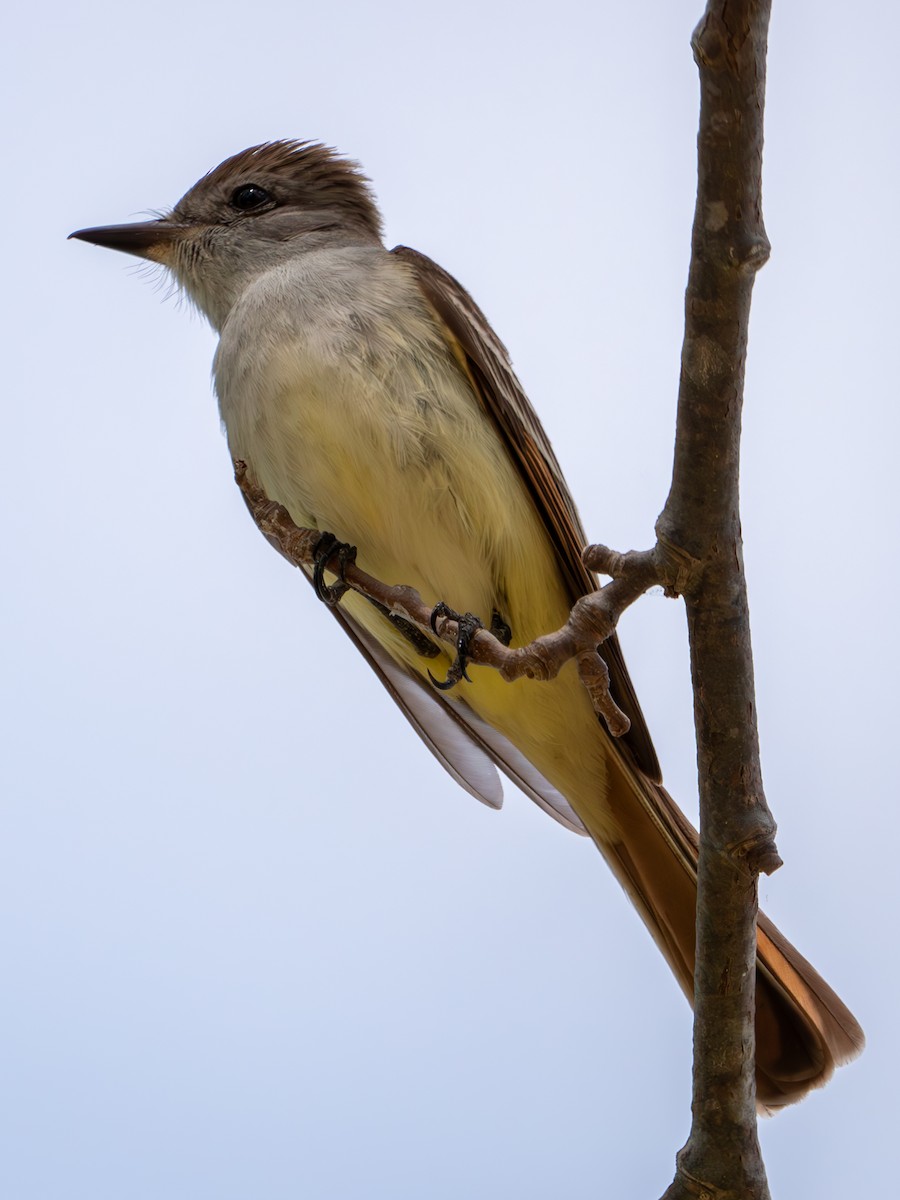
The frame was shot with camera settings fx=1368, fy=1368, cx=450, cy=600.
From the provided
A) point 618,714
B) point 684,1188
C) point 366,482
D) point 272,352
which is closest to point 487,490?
point 366,482

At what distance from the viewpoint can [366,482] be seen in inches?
116

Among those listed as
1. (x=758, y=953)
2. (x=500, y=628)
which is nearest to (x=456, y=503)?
(x=500, y=628)

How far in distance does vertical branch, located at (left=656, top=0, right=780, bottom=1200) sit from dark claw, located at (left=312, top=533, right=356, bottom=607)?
3.24ft

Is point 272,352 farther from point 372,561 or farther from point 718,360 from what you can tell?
point 718,360

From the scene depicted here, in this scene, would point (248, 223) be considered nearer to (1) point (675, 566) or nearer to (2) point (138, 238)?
(2) point (138, 238)

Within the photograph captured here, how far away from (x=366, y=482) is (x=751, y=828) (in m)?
1.17

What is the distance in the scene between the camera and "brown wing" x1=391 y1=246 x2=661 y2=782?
10.2 ft

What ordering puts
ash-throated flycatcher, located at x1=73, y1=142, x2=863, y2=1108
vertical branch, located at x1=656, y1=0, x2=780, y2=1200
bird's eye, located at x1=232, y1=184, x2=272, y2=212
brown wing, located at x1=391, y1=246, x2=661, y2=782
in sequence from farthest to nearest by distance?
1. bird's eye, located at x1=232, y1=184, x2=272, y2=212
2. brown wing, located at x1=391, y1=246, x2=661, y2=782
3. ash-throated flycatcher, located at x1=73, y1=142, x2=863, y2=1108
4. vertical branch, located at x1=656, y1=0, x2=780, y2=1200

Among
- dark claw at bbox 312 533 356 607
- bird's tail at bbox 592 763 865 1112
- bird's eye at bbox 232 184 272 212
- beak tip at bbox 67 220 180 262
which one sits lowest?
bird's tail at bbox 592 763 865 1112

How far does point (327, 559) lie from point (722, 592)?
3.45ft

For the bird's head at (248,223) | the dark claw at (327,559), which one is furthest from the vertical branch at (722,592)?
the bird's head at (248,223)

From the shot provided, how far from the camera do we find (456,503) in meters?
3.01

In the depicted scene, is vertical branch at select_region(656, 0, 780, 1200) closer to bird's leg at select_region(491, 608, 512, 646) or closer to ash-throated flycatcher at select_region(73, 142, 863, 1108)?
ash-throated flycatcher at select_region(73, 142, 863, 1108)

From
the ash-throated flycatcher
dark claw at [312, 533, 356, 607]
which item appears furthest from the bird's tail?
dark claw at [312, 533, 356, 607]
